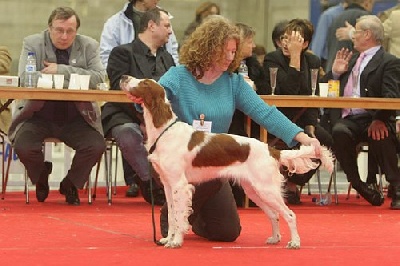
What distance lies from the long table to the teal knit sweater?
6.53 feet

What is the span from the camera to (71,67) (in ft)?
24.1

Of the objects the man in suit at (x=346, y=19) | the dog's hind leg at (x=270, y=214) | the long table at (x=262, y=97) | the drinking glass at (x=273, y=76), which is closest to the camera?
the dog's hind leg at (x=270, y=214)

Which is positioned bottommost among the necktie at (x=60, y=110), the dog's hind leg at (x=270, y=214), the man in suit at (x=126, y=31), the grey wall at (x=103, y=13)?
the dog's hind leg at (x=270, y=214)

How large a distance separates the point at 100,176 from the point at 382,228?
4552mm

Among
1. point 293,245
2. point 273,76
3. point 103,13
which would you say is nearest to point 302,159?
point 293,245

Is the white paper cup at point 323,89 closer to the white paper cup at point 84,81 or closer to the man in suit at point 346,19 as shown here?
the white paper cup at point 84,81

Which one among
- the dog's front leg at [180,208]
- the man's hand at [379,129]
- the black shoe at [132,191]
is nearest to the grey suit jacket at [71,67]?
the black shoe at [132,191]

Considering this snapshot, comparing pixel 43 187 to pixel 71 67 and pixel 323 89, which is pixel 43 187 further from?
pixel 323 89

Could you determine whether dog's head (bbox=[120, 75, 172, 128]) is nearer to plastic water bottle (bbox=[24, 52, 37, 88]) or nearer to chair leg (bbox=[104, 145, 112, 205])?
plastic water bottle (bbox=[24, 52, 37, 88])

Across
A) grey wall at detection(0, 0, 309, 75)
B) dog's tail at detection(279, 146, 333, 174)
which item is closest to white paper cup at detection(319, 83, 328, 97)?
dog's tail at detection(279, 146, 333, 174)

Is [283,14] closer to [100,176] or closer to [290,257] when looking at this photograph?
[100,176]

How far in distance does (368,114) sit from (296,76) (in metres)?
0.81

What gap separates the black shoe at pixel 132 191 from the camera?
8.45m

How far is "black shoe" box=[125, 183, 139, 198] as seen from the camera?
845 centimetres
